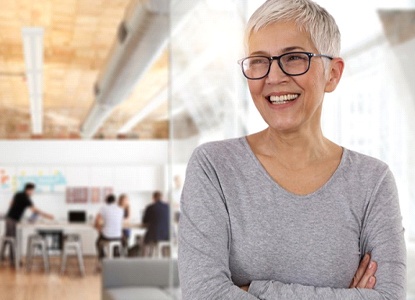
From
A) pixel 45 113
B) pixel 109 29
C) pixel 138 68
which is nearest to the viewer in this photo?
pixel 138 68

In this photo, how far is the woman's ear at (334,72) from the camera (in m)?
1.67

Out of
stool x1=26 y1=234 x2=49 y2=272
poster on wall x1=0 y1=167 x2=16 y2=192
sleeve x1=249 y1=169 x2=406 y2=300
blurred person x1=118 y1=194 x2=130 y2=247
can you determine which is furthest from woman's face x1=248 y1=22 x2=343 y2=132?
poster on wall x1=0 y1=167 x2=16 y2=192

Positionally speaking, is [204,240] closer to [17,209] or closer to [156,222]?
[156,222]

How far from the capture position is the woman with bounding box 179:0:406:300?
5.21 ft

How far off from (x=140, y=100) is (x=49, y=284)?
5260mm

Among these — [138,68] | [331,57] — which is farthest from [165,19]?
[331,57]

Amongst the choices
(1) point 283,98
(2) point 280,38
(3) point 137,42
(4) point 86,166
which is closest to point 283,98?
(1) point 283,98

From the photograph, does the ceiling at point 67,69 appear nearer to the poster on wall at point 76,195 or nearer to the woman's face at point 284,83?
the poster on wall at point 76,195

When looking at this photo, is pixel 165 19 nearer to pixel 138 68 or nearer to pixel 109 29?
pixel 138 68

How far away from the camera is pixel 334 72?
1.69 metres

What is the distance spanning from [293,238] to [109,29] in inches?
360

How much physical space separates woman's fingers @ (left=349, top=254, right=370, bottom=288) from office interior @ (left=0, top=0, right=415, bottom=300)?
0.53 m

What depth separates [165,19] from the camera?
7168 millimetres

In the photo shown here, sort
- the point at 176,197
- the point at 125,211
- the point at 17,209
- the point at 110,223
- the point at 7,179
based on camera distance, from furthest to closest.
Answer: the point at 7,179 → the point at 125,211 → the point at 17,209 → the point at 110,223 → the point at 176,197
